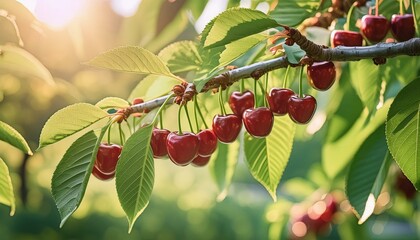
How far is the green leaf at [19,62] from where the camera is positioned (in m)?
0.94

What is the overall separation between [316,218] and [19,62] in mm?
1181

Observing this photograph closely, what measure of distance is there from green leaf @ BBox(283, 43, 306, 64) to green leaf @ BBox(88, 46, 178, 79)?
147mm

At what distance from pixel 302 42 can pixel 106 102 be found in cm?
25

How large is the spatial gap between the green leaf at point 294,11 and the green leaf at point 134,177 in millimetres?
359

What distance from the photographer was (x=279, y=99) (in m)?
0.87

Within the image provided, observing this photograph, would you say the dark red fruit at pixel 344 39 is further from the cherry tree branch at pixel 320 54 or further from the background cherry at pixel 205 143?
the background cherry at pixel 205 143

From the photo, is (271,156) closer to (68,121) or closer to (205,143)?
(205,143)

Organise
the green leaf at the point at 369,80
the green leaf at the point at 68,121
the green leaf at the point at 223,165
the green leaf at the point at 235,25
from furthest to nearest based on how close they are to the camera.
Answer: the green leaf at the point at 223,165, the green leaf at the point at 369,80, the green leaf at the point at 68,121, the green leaf at the point at 235,25

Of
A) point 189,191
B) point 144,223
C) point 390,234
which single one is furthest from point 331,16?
point 390,234

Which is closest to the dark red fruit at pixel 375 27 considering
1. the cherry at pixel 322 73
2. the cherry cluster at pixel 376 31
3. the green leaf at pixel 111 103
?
the cherry cluster at pixel 376 31

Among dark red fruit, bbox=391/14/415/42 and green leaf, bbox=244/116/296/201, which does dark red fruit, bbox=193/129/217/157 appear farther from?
dark red fruit, bbox=391/14/415/42

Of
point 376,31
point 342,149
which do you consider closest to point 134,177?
point 376,31

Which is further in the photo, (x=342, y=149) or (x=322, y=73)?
(x=342, y=149)

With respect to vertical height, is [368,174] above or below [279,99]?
below
